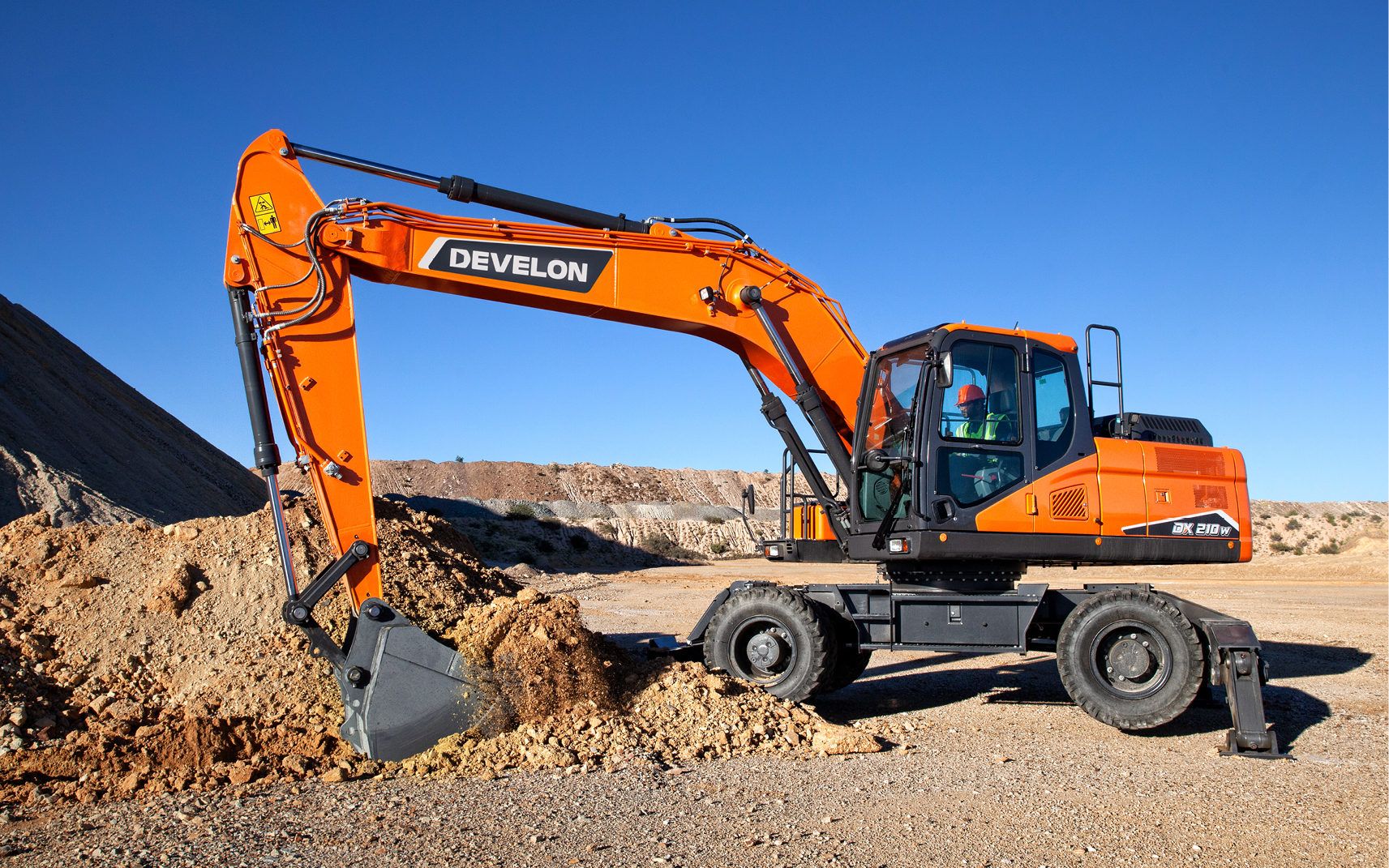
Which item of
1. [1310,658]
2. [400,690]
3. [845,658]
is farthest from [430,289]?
[1310,658]

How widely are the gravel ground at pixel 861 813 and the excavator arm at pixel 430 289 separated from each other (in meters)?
1.50

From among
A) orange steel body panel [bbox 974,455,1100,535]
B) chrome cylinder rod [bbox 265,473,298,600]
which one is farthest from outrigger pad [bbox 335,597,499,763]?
orange steel body panel [bbox 974,455,1100,535]

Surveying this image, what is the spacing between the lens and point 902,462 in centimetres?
722

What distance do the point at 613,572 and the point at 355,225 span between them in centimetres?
2786

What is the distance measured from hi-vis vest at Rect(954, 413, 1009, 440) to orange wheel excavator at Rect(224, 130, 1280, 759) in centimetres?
1

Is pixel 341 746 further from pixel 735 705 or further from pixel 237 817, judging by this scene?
pixel 735 705

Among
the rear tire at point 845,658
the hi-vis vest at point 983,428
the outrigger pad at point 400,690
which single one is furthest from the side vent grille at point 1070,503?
the outrigger pad at point 400,690

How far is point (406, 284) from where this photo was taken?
271 inches

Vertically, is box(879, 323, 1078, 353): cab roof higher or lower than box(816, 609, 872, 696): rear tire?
higher

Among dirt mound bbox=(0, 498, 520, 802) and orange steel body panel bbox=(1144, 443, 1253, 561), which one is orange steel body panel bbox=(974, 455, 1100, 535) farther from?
dirt mound bbox=(0, 498, 520, 802)

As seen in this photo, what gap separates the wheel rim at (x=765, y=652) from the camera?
24.7 feet

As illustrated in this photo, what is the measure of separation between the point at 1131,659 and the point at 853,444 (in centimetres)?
269

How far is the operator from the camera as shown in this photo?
7242mm

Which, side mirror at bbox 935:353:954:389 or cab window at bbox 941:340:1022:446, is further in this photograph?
cab window at bbox 941:340:1022:446
